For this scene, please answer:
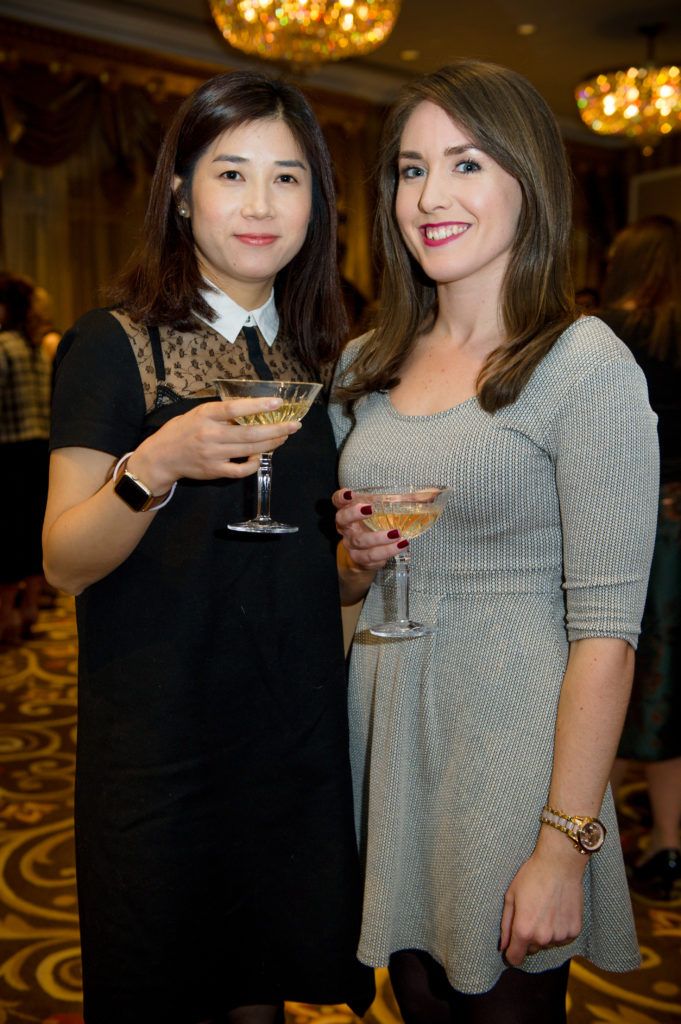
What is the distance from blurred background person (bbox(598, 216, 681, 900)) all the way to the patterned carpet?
20 cm

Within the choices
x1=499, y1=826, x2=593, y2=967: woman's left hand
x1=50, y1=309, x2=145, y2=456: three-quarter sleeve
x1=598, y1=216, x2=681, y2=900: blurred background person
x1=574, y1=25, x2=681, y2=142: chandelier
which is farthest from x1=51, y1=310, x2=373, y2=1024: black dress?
x1=574, y1=25, x2=681, y2=142: chandelier

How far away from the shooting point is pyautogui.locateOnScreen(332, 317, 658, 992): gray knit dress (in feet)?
4.57

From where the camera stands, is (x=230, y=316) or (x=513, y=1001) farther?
(x=230, y=316)

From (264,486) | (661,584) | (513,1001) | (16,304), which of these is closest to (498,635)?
(264,486)

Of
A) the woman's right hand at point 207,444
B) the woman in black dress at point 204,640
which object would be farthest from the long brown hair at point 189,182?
the woman's right hand at point 207,444

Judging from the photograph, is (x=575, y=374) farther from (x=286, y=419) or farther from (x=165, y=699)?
(x=165, y=699)

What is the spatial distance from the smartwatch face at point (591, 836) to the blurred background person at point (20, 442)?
4689 mm

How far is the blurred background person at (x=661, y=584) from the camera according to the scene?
3.03 m

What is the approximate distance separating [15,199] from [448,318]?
6.54m

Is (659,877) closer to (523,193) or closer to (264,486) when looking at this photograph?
(264,486)

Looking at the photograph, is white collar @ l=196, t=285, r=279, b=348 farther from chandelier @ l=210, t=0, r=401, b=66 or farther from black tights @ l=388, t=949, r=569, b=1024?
chandelier @ l=210, t=0, r=401, b=66

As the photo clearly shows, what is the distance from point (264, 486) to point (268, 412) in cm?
19

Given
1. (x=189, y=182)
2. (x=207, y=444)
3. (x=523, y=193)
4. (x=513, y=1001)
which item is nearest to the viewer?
(x=207, y=444)

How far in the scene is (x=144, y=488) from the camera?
56.0 inches
